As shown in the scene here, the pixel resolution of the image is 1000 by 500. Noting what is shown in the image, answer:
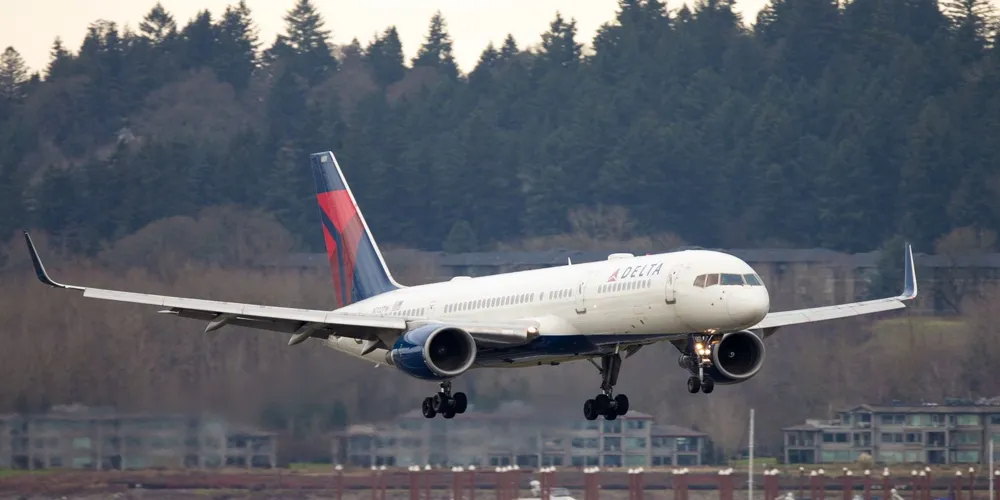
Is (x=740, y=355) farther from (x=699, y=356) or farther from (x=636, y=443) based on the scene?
(x=636, y=443)

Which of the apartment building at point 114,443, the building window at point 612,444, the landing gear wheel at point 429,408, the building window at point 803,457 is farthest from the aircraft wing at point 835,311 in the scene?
the building window at point 803,457

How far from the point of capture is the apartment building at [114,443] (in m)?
62.8

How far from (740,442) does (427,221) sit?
68.7 m

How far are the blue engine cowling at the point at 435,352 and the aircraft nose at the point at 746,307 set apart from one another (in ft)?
21.7

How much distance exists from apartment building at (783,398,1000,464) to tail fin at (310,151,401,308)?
26.1m

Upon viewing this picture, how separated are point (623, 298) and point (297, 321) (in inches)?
309

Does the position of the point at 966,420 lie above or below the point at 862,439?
above

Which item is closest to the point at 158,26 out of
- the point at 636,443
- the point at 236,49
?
the point at 236,49

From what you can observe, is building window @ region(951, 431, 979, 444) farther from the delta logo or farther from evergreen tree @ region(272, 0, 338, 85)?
evergreen tree @ region(272, 0, 338, 85)

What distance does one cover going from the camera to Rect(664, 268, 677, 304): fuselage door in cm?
4094

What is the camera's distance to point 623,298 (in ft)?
139

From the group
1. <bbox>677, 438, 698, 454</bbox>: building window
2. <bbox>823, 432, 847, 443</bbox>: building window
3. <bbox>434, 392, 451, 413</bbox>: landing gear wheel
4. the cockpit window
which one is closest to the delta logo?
the cockpit window

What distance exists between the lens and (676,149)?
147000 mm

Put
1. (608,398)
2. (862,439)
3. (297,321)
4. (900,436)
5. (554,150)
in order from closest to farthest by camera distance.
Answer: (297,321)
(608,398)
(900,436)
(862,439)
(554,150)
